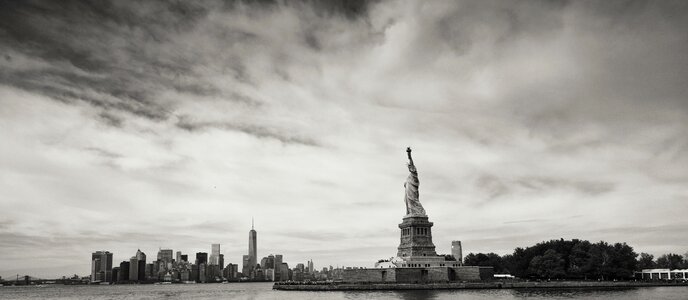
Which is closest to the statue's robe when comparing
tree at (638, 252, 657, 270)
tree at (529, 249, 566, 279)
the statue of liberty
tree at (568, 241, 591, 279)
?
the statue of liberty

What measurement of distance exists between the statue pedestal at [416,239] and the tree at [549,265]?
81.2 feet

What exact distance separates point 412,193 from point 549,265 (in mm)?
30113

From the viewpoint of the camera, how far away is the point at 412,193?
4419 inches

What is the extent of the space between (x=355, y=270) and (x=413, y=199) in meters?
17.1

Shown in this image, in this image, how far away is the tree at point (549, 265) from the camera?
116m

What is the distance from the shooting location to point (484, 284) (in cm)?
10038

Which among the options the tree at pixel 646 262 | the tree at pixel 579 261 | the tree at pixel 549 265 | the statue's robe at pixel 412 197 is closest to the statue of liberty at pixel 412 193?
the statue's robe at pixel 412 197

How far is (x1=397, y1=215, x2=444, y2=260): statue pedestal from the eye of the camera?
348 feet

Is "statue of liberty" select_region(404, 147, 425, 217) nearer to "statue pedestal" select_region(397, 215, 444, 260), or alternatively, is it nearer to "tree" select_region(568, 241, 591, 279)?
"statue pedestal" select_region(397, 215, 444, 260)

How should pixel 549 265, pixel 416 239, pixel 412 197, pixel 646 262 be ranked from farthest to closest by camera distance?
pixel 646 262, pixel 549 265, pixel 412 197, pixel 416 239

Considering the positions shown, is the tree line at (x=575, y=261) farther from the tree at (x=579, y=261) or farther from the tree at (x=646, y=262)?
the tree at (x=646, y=262)

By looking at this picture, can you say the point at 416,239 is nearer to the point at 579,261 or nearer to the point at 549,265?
the point at 549,265

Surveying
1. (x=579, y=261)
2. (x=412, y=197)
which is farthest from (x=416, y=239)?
(x=579, y=261)

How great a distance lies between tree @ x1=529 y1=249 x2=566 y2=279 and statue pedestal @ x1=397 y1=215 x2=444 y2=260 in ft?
81.2
